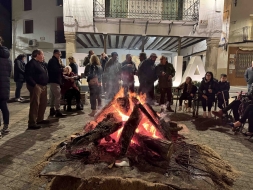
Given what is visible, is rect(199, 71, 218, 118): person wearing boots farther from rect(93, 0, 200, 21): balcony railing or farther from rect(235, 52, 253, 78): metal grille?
rect(235, 52, 253, 78): metal grille

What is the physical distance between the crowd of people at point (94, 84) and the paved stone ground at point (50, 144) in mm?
455

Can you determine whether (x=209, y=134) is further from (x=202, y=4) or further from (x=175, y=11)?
(x=175, y=11)

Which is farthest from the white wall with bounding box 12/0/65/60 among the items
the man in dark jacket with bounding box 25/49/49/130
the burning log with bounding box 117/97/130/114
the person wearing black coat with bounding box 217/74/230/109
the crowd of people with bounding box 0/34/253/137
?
the burning log with bounding box 117/97/130/114

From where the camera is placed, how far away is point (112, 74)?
9164 millimetres

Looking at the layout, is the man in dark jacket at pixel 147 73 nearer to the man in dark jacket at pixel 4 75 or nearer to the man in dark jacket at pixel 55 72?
the man in dark jacket at pixel 55 72

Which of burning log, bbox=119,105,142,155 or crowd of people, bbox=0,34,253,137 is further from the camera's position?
crowd of people, bbox=0,34,253,137

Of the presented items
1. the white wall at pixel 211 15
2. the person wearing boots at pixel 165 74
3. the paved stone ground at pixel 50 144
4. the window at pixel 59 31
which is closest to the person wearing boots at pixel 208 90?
the paved stone ground at pixel 50 144

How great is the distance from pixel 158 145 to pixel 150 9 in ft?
43.1

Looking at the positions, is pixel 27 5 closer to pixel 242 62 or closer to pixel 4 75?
pixel 4 75

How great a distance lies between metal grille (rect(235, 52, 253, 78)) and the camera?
1812cm

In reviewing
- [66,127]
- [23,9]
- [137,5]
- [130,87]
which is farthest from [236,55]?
[23,9]

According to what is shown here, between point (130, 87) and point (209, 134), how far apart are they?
4423 millimetres

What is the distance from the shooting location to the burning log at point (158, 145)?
315 cm

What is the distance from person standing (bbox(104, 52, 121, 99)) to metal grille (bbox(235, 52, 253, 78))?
13.0 metres
